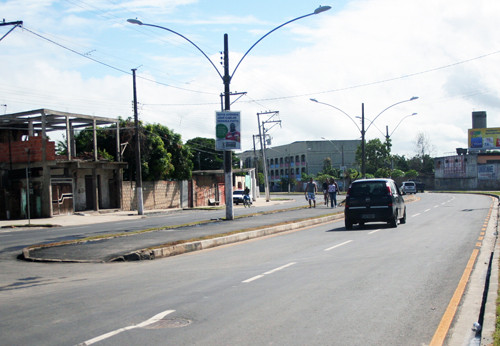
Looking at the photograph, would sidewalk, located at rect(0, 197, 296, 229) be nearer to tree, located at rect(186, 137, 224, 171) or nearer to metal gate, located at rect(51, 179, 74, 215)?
metal gate, located at rect(51, 179, 74, 215)

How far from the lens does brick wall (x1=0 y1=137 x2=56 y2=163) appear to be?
3462 cm

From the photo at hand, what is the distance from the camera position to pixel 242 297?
7.85 m

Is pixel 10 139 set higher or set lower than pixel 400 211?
higher

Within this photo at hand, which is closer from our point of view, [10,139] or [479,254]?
[479,254]

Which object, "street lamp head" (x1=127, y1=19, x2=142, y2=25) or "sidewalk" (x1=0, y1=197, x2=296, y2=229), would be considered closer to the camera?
"street lamp head" (x1=127, y1=19, x2=142, y2=25)

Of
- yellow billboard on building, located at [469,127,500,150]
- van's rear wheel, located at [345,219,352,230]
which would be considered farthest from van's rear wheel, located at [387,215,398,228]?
yellow billboard on building, located at [469,127,500,150]

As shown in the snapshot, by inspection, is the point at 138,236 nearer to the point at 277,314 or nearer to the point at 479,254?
the point at 479,254

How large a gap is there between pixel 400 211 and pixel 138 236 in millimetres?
10058

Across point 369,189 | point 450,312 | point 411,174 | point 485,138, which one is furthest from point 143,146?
point 485,138

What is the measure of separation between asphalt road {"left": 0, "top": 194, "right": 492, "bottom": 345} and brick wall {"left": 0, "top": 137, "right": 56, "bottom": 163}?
2367cm

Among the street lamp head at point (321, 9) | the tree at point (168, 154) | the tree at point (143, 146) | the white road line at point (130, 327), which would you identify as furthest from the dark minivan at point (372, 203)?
the tree at point (168, 154)

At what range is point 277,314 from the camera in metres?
6.78

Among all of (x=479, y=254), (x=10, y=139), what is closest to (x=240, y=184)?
(x=10, y=139)

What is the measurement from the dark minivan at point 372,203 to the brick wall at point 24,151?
2189 cm
